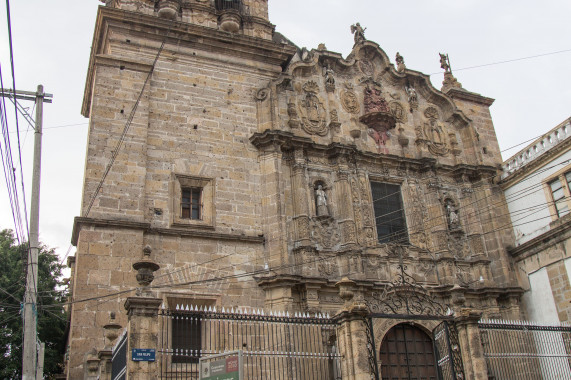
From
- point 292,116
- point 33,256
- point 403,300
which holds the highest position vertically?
point 292,116

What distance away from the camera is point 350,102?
19594 mm

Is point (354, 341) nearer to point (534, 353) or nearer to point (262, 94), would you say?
point (534, 353)

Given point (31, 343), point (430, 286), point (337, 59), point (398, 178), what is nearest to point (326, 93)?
point (337, 59)

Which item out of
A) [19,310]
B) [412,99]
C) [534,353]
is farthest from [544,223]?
[19,310]

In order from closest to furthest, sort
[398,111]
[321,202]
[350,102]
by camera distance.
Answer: [321,202] < [350,102] < [398,111]

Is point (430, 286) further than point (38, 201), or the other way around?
point (430, 286)

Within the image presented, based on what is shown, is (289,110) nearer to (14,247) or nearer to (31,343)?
(31,343)

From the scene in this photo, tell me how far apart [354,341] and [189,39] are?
36.2 ft

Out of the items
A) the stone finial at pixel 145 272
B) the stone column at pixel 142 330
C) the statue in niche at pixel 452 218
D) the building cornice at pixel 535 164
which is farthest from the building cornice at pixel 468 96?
the stone column at pixel 142 330

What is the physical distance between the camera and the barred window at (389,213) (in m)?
18.0

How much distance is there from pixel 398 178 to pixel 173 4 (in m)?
8.79

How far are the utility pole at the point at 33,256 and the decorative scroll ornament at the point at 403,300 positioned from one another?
23.4 ft

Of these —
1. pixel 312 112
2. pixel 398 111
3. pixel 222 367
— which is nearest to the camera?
pixel 222 367

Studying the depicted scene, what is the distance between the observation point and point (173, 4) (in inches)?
716
